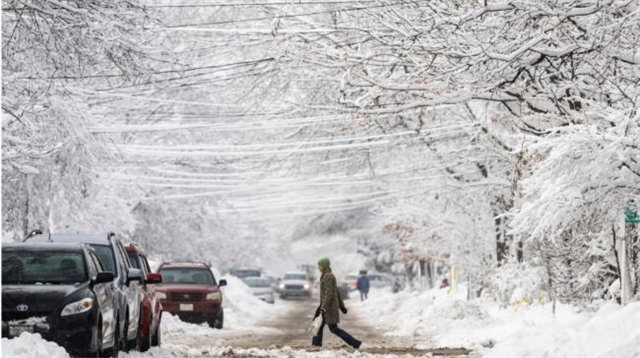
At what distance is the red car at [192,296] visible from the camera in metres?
29.5

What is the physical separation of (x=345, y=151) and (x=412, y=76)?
15397mm

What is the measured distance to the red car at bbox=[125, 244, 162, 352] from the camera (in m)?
18.3

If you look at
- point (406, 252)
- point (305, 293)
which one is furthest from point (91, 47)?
point (305, 293)

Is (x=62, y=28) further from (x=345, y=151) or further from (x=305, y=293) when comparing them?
(x=305, y=293)

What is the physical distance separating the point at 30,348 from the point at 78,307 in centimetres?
100

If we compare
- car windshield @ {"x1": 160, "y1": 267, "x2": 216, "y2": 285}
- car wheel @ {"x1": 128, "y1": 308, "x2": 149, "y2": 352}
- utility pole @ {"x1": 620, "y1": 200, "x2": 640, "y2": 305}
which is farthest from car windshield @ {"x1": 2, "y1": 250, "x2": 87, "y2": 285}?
car windshield @ {"x1": 160, "y1": 267, "x2": 216, "y2": 285}

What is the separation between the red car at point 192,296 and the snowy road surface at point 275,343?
0.44 metres

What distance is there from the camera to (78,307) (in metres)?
13.3

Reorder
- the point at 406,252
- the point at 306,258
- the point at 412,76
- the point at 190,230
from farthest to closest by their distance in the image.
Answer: the point at 306,258
the point at 406,252
the point at 190,230
the point at 412,76

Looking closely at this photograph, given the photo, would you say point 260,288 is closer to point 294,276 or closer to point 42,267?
point 294,276

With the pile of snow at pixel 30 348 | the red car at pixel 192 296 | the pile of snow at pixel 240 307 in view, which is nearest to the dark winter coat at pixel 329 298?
the red car at pixel 192 296

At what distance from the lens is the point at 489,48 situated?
14289mm

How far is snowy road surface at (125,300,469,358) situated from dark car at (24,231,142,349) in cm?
44

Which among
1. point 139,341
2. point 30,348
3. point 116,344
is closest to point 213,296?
point 139,341
